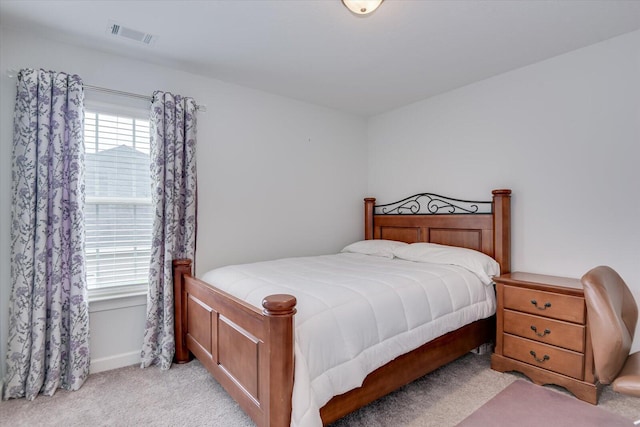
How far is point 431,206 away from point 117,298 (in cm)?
307

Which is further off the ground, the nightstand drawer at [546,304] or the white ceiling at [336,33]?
the white ceiling at [336,33]

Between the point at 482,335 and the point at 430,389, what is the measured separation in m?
0.75

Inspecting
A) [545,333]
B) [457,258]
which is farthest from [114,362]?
[545,333]

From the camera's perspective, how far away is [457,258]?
2713 mm

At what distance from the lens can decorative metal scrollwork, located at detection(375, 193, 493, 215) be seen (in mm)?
3153

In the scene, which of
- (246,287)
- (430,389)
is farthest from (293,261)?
(430,389)

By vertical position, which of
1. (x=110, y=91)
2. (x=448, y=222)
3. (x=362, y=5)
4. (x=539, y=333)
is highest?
(x=362, y=5)

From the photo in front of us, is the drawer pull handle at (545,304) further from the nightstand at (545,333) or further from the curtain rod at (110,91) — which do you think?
the curtain rod at (110,91)

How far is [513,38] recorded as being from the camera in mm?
2344

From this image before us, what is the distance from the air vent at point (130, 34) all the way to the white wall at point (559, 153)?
2.72 metres

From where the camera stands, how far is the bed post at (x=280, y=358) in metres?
1.39

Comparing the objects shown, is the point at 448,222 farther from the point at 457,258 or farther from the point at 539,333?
the point at 539,333

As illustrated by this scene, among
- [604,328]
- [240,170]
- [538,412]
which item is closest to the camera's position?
[604,328]

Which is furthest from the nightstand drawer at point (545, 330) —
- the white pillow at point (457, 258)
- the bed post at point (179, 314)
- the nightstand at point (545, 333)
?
the bed post at point (179, 314)
